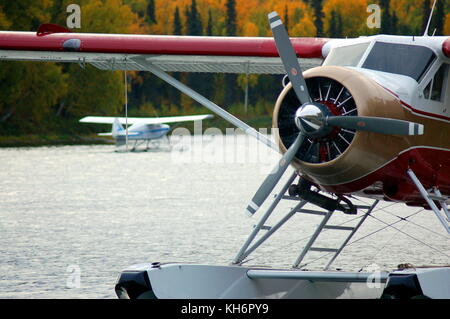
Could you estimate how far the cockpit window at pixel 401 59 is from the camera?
23.9 ft

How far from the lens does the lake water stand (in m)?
10.1

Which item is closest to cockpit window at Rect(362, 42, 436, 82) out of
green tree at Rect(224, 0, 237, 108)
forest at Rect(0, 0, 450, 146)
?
forest at Rect(0, 0, 450, 146)

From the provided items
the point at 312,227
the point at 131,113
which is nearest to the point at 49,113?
the point at 131,113

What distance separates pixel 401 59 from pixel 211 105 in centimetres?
201

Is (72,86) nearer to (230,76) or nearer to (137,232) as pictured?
(230,76)

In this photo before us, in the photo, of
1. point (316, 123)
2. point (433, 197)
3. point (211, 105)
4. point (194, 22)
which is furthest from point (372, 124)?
point (194, 22)

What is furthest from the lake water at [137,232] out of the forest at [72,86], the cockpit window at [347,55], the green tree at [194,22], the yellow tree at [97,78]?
the green tree at [194,22]

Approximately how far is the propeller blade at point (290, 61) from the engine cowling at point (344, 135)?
109 millimetres

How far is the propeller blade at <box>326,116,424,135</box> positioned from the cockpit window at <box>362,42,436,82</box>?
65 centimetres

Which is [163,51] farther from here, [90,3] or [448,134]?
[90,3]

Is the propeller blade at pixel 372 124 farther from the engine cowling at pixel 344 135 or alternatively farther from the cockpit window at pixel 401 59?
the cockpit window at pixel 401 59

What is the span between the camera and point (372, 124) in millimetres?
6609

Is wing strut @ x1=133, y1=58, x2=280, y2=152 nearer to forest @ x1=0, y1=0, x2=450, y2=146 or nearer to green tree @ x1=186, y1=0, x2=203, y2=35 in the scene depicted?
forest @ x1=0, y1=0, x2=450, y2=146
